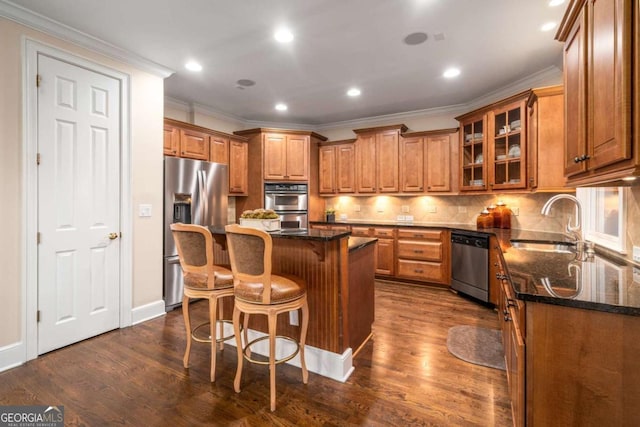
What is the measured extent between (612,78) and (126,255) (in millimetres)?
3864

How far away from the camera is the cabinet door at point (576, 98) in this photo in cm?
154

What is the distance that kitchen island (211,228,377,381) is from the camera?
7.21 ft

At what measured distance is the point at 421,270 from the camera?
15.0ft

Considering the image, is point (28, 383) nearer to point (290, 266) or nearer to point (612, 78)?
point (290, 266)

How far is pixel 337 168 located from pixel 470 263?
2.81 metres

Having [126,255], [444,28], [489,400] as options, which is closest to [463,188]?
[444,28]

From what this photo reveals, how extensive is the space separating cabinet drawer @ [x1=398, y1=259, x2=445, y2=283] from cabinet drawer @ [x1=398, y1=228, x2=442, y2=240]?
0.38 meters

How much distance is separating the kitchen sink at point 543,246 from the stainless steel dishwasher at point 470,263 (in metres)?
0.96

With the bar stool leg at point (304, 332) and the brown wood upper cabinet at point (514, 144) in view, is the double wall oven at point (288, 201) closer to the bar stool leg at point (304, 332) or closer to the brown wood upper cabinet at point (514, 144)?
the brown wood upper cabinet at point (514, 144)

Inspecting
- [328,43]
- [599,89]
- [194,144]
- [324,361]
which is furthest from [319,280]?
[194,144]

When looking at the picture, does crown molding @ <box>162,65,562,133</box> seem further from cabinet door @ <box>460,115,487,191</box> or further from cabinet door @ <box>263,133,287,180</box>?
cabinet door @ <box>263,133,287,180</box>

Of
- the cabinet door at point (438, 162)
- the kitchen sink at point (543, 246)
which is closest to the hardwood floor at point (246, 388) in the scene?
the kitchen sink at point (543, 246)

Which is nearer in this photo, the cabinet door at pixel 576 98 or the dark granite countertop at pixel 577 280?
the dark granite countertop at pixel 577 280

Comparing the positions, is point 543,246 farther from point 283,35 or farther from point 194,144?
point 194,144
